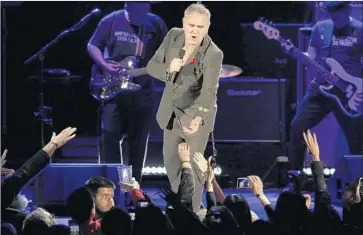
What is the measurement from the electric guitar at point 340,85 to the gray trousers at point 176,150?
97.5 inches

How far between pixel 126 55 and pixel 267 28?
1.56 meters

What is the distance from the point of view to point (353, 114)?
8.00 meters

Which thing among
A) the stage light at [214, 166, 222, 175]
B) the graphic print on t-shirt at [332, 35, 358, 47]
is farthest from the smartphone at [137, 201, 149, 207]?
the graphic print on t-shirt at [332, 35, 358, 47]

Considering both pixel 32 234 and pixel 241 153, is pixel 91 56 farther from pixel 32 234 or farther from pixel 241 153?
pixel 32 234

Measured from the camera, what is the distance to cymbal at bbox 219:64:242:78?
7516mm

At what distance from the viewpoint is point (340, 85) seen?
8.01m

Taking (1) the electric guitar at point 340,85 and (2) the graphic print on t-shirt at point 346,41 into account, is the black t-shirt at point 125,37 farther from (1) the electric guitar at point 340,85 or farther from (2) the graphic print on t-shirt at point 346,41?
(2) the graphic print on t-shirt at point 346,41

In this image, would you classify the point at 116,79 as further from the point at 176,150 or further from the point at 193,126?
the point at 193,126

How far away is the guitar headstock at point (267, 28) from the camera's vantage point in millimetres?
7750

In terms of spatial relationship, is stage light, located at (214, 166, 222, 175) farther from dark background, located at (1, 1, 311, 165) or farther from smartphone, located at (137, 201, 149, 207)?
smartphone, located at (137, 201, 149, 207)

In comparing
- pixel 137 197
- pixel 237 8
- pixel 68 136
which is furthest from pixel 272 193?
→ pixel 68 136

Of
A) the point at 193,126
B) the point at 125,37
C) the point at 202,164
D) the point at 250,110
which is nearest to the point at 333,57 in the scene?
the point at 250,110

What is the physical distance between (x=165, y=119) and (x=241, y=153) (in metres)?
2.21

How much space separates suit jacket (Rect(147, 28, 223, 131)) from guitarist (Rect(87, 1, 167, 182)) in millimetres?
1559
